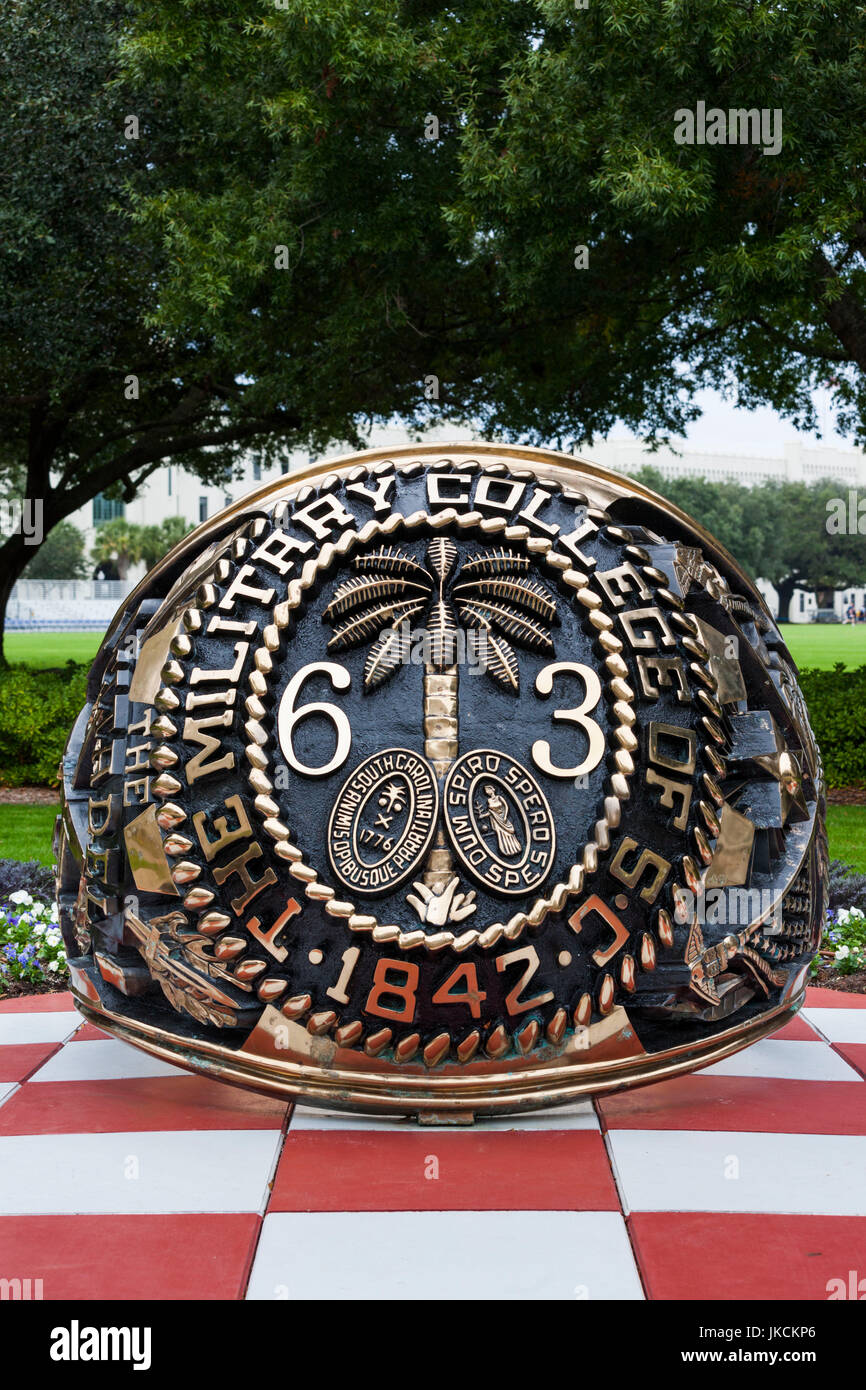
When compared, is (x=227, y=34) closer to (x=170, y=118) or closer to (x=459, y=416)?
(x=170, y=118)

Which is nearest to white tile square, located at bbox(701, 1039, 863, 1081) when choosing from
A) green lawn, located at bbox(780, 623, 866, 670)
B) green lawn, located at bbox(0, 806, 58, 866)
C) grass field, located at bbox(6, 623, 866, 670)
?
green lawn, located at bbox(0, 806, 58, 866)

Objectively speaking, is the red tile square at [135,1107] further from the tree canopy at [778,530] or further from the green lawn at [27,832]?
the tree canopy at [778,530]

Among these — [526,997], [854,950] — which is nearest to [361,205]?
[854,950]

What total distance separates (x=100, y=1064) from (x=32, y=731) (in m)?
8.22

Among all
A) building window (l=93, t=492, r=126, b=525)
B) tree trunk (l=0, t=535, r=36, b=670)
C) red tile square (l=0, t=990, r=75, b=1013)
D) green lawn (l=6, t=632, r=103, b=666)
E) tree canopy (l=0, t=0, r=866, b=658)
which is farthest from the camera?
building window (l=93, t=492, r=126, b=525)

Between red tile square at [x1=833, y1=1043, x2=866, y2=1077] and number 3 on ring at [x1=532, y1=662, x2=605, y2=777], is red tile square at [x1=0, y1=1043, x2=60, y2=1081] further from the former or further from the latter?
red tile square at [x1=833, y1=1043, x2=866, y2=1077]

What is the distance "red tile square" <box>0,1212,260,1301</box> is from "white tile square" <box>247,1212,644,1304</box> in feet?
0.19

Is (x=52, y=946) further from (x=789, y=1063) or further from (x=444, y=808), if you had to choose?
(x=789, y=1063)

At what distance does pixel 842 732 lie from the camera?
38.9 feet

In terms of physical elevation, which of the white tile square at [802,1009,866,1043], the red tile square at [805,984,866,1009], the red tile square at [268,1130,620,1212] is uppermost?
the red tile square at [268,1130,620,1212]

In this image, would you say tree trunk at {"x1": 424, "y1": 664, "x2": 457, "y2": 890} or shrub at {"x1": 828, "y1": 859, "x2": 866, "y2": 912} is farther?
shrub at {"x1": 828, "y1": 859, "x2": 866, "y2": 912}

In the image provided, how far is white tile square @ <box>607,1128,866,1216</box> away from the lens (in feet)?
10.8

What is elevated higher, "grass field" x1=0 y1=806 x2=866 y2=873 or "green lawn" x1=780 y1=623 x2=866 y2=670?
"green lawn" x1=780 y1=623 x2=866 y2=670

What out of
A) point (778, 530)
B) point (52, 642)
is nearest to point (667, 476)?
point (778, 530)
